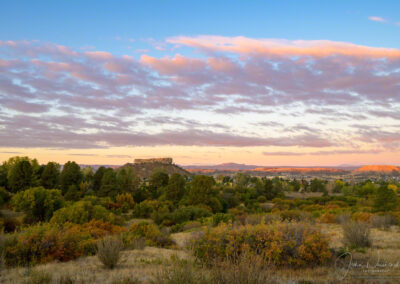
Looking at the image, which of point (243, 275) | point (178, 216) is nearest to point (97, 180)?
point (178, 216)

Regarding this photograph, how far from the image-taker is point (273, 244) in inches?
327

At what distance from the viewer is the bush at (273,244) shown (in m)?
8.39

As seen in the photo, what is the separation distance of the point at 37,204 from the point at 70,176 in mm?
20052

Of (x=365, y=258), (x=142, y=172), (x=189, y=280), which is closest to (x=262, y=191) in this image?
(x=365, y=258)

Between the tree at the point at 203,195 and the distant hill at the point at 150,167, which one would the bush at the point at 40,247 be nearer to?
the tree at the point at 203,195

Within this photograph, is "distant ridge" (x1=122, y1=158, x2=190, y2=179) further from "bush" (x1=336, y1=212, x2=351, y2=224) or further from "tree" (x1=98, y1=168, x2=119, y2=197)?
"bush" (x1=336, y1=212, x2=351, y2=224)

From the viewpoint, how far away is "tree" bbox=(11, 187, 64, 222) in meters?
32.0

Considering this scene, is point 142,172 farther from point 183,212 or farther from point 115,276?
point 115,276

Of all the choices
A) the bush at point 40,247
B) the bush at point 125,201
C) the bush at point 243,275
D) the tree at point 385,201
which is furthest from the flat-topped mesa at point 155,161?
the bush at point 243,275

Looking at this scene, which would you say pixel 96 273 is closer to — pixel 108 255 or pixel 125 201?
pixel 108 255

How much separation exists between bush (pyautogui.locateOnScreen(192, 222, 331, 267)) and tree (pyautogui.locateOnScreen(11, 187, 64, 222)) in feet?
94.9

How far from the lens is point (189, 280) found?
4523mm

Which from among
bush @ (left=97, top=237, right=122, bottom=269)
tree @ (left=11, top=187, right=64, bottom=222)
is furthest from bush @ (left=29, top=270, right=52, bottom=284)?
tree @ (left=11, top=187, right=64, bottom=222)

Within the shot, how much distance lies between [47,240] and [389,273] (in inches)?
411
